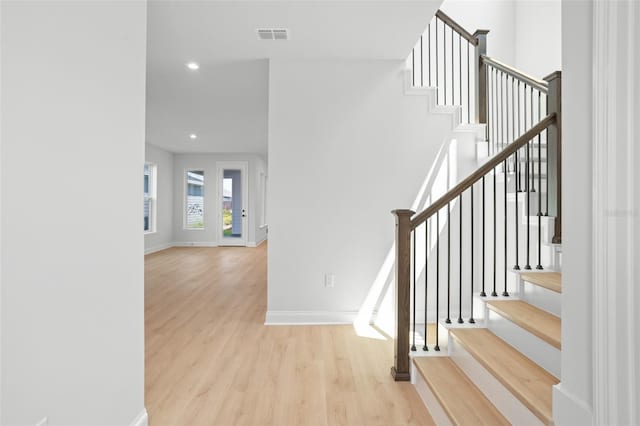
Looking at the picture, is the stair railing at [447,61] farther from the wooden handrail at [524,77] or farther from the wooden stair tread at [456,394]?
the wooden stair tread at [456,394]

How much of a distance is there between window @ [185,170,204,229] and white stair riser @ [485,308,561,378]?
9.08m

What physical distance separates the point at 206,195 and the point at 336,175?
7.41 meters

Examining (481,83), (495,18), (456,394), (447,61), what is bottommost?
(456,394)

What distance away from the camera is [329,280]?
3473 millimetres

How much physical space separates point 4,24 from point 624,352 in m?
1.82

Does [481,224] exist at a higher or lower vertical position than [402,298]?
higher

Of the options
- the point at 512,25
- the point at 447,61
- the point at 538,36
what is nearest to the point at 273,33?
the point at 447,61

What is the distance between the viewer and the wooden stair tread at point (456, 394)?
1627 millimetres

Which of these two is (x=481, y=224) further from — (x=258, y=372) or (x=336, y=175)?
(x=258, y=372)

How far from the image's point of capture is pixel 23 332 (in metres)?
1.02

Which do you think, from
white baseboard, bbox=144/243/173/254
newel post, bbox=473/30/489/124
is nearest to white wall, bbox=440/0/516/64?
newel post, bbox=473/30/489/124

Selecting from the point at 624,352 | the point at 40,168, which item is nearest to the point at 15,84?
the point at 40,168

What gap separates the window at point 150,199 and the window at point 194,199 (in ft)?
4.12

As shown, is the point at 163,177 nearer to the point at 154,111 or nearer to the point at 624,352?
the point at 154,111
